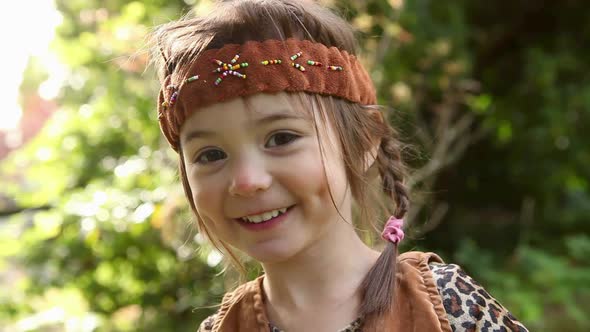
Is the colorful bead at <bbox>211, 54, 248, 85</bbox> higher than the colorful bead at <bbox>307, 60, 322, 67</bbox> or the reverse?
higher

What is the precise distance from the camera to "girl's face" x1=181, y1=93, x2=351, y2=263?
1610 millimetres

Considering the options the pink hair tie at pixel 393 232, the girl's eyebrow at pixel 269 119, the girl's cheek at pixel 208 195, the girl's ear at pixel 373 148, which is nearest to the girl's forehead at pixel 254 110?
the girl's eyebrow at pixel 269 119

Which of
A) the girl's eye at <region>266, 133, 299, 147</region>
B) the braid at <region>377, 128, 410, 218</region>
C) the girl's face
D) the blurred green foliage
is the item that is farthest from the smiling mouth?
the blurred green foliage

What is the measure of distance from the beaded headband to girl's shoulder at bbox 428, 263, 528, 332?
510 mm

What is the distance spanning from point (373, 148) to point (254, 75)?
0.42m

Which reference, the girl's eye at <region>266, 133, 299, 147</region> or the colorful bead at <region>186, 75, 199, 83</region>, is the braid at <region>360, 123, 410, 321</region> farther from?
the colorful bead at <region>186, 75, 199, 83</region>

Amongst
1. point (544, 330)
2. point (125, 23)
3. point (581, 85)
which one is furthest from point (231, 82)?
point (581, 85)

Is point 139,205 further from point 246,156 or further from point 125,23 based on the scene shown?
point 246,156

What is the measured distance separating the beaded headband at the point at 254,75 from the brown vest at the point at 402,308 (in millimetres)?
451

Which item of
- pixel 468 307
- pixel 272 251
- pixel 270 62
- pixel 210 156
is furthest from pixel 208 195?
pixel 468 307

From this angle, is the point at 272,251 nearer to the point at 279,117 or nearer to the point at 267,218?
the point at 267,218

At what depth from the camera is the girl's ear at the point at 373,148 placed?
73.6 inches

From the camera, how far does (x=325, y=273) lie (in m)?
1.78

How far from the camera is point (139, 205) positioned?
3771mm
